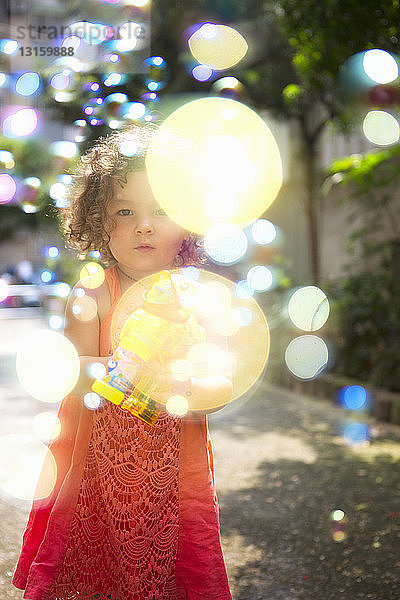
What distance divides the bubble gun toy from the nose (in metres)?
0.19

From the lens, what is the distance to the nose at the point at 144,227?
1.68 meters

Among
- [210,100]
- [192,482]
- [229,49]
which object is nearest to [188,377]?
[192,482]

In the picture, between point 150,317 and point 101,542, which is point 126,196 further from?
point 101,542

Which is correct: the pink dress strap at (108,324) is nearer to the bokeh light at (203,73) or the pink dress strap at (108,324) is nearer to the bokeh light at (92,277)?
the bokeh light at (92,277)

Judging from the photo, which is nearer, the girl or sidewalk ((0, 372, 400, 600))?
the girl

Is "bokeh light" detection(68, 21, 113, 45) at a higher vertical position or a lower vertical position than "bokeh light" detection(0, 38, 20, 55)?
higher

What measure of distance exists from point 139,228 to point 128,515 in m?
0.71

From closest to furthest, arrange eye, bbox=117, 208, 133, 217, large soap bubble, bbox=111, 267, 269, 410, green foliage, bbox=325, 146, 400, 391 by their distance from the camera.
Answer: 1. large soap bubble, bbox=111, 267, 269, 410
2. eye, bbox=117, 208, 133, 217
3. green foliage, bbox=325, 146, 400, 391

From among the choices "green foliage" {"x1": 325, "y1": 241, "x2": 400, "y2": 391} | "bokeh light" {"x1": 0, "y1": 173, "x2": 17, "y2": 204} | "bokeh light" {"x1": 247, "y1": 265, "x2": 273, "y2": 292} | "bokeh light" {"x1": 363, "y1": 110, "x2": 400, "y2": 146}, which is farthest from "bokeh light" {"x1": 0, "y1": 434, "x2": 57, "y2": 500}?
"bokeh light" {"x1": 247, "y1": 265, "x2": 273, "y2": 292}

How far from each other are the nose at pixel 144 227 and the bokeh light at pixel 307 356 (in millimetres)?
5663

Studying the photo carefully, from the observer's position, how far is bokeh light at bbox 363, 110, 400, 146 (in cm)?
568

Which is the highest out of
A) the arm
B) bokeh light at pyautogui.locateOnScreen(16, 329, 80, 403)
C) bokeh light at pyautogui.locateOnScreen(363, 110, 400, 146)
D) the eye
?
bokeh light at pyautogui.locateOnScreen(363, 110, 400, 146)

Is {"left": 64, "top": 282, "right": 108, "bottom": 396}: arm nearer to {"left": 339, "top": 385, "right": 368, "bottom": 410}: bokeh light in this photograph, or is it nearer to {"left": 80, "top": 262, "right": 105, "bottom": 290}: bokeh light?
{"left": 80, "top": 262, "right": 105, "bottom": 290}: bokeh light

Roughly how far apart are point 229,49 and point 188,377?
362 inches
